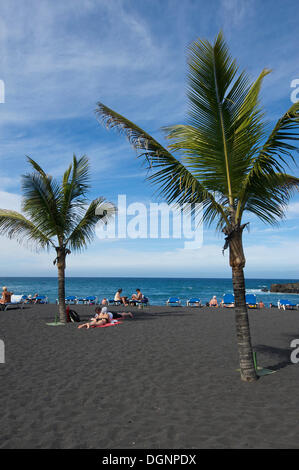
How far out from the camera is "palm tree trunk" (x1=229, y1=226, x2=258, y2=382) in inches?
244

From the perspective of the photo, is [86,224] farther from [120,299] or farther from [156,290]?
[156,290]

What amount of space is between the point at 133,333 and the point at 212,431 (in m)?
7.59

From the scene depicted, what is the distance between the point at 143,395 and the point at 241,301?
8.30 ft

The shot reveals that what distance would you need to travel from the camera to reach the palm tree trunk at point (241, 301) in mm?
6199

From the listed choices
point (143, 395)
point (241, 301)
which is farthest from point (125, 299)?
point (143, 395)

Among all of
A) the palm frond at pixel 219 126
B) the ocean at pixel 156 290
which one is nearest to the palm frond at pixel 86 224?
the palm frond at pixel 219 126

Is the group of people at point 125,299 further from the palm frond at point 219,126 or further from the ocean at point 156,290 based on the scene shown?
the ocean at point 156,290

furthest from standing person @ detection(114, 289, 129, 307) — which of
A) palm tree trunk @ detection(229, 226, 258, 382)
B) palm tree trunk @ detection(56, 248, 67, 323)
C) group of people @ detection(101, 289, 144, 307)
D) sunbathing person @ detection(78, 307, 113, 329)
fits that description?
palm tree trunk @ detection(229, 226, 258, 382)

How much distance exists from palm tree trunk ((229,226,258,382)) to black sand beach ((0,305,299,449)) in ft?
0.91

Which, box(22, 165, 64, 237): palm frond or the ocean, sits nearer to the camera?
box(22, 165, 64, 237): palm frond

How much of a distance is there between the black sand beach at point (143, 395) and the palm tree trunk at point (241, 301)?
276 millimetres

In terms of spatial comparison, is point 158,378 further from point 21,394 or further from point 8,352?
point 8,352

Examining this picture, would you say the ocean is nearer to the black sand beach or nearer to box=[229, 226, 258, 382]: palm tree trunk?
the black sand beach

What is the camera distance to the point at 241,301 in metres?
6.27
